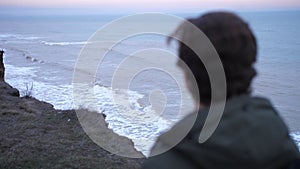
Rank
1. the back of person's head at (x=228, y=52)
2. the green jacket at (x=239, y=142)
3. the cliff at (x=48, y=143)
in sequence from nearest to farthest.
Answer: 1. the green jacket at (x=239, y=142)
2. the back of person's head at (x=228, y=52)
3. the cliff at (x=48, y=143)

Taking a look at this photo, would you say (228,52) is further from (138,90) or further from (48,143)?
(138,90)

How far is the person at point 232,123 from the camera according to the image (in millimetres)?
1357

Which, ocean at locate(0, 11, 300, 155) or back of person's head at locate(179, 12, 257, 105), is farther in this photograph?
ocean at locate(0, 11, 300, 155)

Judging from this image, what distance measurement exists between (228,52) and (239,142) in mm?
378

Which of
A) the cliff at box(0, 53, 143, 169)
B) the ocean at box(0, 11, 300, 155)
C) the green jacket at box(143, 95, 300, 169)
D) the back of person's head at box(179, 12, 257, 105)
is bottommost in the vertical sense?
the ocean at box(0, 11, 300, 155)

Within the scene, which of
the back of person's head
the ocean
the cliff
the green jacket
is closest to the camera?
the green jacket

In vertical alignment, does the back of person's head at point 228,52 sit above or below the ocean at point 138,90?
above

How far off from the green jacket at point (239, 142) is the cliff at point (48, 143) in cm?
527

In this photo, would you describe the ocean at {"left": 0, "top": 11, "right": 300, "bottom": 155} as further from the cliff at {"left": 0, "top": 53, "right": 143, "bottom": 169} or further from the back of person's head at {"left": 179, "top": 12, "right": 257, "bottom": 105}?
the cliff at {"left": 0, "top": 53, "right": 143, "bottom": 169}

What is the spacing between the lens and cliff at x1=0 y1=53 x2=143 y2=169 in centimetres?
654

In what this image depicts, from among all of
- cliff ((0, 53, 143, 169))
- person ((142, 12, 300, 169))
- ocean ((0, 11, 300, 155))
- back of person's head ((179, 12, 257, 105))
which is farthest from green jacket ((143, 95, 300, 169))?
cliff ((0, 53, 143, 169))

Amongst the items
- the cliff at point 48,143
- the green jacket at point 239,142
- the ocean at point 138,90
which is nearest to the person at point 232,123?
the green jacket at point 239,142

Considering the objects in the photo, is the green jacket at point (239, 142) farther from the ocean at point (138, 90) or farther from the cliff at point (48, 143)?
the cliff at point (48, 143)

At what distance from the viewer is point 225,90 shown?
1.53 metres
